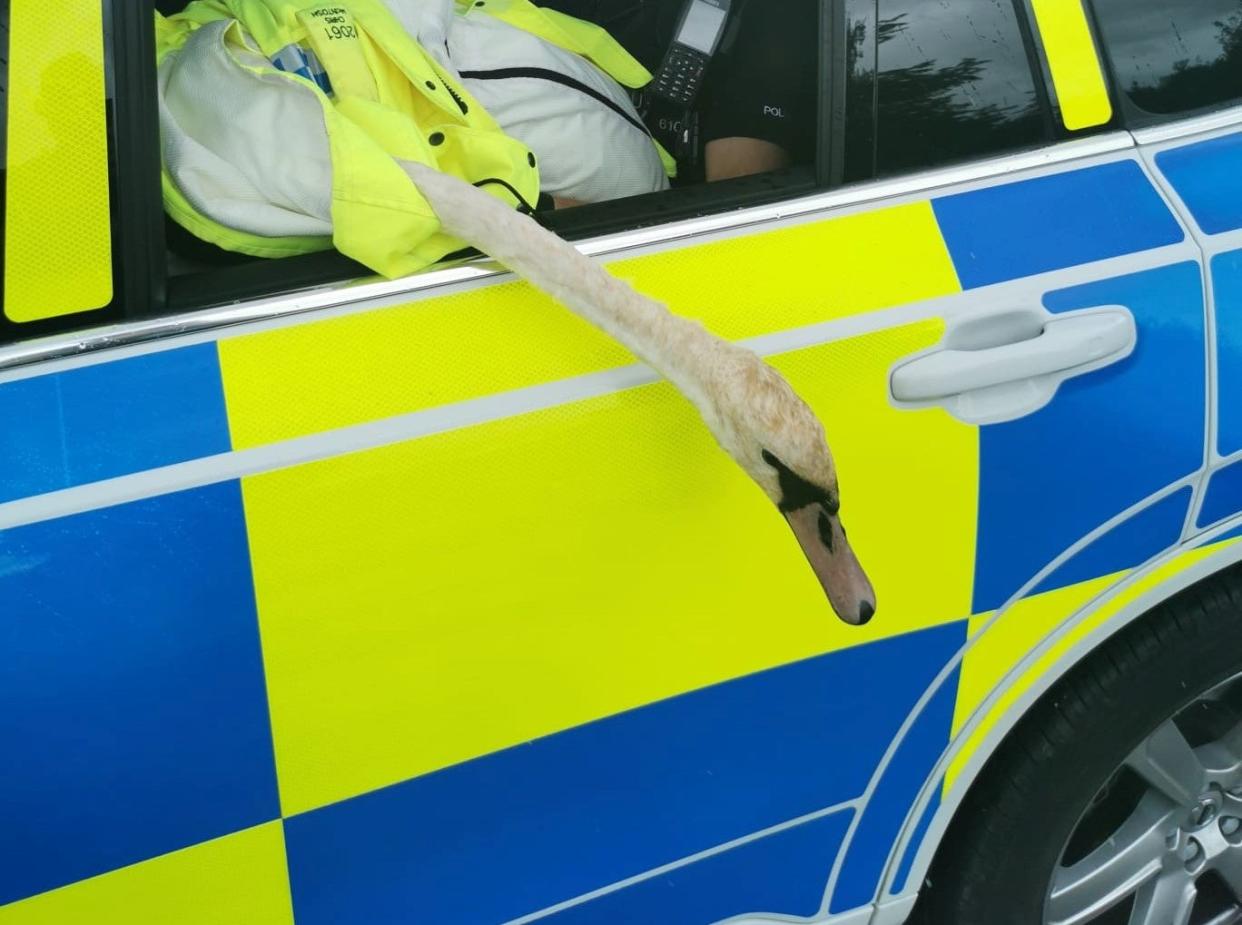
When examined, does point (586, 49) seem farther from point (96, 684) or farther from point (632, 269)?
point (96, 684)

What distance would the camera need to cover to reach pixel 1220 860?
1636 mm

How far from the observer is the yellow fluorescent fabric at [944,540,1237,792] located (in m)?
1.24

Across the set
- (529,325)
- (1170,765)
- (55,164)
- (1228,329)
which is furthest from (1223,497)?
(55,164)

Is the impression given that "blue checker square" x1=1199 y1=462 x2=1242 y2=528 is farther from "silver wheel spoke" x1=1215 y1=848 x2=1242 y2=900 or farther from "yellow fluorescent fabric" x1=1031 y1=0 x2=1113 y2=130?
"silver wheel spoke" x1=1215 y1=848 x2=1242 y2=900

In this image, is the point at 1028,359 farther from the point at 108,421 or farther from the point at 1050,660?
the point at 108,421

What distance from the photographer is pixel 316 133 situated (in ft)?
3.83

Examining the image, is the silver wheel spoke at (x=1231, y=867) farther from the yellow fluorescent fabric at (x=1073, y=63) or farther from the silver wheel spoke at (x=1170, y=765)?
the yellow fluorescent fabric at (x=1073, y=63)

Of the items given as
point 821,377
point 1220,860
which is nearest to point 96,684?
point 821,377

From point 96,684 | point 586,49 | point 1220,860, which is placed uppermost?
point 586,49

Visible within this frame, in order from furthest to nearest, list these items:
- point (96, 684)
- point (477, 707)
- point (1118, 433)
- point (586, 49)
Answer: point (586, 49), point (1118, 433), point (477, 707), point (96, 684)

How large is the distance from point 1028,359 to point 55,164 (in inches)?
36.7

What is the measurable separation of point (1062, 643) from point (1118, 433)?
0.25 metres

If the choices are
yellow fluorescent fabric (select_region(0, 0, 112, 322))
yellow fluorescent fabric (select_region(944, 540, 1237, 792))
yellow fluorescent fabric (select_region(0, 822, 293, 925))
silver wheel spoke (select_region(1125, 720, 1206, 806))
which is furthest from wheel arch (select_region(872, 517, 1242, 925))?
yellow fluorescent fabric (select_region(0, 0, 112, 322))

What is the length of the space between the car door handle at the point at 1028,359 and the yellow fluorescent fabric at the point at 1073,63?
23 cm
